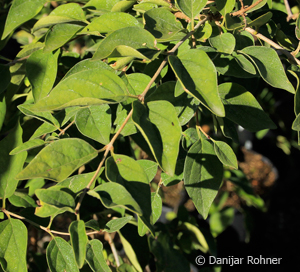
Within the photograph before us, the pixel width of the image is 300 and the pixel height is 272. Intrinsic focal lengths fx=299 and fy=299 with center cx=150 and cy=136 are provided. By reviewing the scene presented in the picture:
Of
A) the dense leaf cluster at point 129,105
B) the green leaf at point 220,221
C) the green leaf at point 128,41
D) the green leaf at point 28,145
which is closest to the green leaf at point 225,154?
the dense leaf cluster at point 129,105

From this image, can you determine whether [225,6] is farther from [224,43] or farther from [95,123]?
[95,123]

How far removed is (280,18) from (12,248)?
2.71 ft

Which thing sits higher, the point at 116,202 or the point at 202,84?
the point at 202,84

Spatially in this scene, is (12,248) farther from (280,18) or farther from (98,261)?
(280,18)

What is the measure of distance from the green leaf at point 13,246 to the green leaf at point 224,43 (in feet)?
1.68

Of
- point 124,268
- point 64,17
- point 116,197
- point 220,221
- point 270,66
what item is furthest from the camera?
point 220,221

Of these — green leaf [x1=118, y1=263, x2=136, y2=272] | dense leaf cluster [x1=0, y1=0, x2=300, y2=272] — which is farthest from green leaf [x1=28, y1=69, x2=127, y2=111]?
green leaf [x1=118, y1=263, x2=136, y2=272]

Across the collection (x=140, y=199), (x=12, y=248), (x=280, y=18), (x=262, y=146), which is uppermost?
(x=280, y=18)

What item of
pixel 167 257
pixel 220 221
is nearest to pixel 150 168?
pixel 167 257

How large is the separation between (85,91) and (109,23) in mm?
197

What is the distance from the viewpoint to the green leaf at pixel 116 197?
407mm

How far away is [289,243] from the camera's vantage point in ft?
7.55

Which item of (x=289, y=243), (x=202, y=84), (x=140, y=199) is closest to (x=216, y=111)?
(x=202, y=84)

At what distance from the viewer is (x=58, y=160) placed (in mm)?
467
